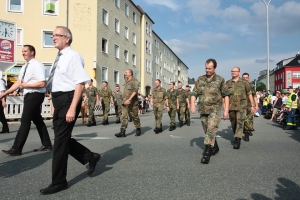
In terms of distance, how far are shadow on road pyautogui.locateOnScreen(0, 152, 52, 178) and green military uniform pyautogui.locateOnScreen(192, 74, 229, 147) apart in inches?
117

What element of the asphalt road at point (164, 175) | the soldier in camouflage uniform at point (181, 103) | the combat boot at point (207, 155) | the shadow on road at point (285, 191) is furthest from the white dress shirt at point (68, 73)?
the soldier in camouflage uniform at point (181, 103)

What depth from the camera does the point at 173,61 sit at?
73875mm

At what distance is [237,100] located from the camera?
7.12 metres

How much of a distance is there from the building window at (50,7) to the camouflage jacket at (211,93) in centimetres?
2426

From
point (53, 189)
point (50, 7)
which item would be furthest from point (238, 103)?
point (50, 7)

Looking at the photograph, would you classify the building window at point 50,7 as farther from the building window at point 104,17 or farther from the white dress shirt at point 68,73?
the white dress shirt at point 68,73

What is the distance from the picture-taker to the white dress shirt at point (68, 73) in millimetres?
3496

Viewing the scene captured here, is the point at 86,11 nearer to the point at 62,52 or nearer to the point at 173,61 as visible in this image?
the point at 62,52

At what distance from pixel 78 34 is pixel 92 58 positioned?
2.55 metres

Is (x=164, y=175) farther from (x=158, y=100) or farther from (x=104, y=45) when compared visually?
(x=104, y=45)

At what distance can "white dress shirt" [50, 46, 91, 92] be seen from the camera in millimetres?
3496

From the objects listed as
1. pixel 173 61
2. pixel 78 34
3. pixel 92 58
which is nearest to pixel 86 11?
pixel 78 34

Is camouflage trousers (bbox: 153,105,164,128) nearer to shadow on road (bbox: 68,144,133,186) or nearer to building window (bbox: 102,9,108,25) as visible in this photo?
shadow on road (bbox: 68,144,133,186)

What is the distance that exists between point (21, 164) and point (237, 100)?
4936mm
